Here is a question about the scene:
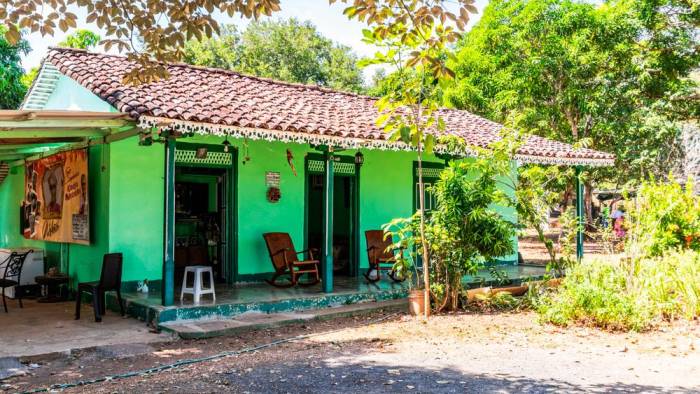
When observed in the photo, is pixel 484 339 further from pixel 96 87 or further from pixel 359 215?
pixel 96 87

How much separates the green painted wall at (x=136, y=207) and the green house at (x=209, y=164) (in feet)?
0.05

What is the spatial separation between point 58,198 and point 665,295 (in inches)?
360

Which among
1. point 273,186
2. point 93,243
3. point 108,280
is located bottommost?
point 108,280

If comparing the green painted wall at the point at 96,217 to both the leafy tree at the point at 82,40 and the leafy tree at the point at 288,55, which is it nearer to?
the leafy tree at the point at 82,40

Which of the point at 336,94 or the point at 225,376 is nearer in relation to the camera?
the point at 225,376

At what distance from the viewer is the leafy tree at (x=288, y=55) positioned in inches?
1251

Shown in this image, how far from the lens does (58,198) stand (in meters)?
10.3

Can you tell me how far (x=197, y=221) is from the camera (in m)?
11.4

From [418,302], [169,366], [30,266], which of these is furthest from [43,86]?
[418,302]

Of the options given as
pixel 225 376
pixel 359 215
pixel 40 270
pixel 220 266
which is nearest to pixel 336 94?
pixel 359 215

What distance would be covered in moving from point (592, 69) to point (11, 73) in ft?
53.0

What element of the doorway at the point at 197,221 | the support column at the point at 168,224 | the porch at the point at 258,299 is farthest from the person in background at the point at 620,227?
the doorway at the point at 197,221

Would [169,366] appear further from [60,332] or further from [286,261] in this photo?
[286,261]

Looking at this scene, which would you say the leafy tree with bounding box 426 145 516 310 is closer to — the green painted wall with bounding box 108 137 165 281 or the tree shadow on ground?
the tree shadow on ground
